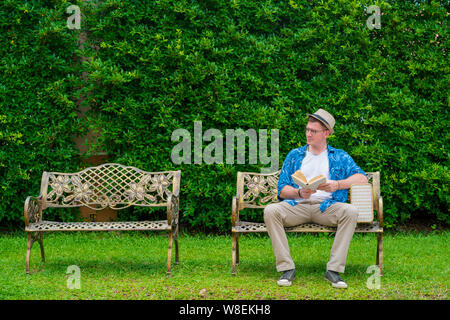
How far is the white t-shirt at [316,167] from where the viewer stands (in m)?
4.66

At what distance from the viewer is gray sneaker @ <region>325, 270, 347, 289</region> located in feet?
13.5

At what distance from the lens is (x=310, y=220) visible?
4.61m

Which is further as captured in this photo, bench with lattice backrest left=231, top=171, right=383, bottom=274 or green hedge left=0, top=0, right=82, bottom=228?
green hedge left=0, top=0, right=82, bottom=228

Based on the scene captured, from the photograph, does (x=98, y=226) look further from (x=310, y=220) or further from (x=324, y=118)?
(x=324, y=118)

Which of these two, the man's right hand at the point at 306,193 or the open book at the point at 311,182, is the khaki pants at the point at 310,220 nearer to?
the man's right hand at the point at 306,193

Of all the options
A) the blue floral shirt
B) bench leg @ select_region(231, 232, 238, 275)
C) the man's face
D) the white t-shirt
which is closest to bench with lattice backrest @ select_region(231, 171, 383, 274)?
bench leg @ select_region(231, 232, 238, 275)

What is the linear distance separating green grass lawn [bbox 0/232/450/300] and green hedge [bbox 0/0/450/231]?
0.61 meters

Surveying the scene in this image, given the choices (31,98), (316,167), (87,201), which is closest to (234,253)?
(316,167)

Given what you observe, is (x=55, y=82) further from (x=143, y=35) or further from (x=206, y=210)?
(x=206, y=210)

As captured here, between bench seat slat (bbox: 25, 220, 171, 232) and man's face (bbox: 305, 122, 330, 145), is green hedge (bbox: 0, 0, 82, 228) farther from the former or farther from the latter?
man's face (bbox: 305, 122, 330, 145)

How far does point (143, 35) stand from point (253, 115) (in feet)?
5.64

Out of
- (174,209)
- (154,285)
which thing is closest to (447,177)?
(174,209)

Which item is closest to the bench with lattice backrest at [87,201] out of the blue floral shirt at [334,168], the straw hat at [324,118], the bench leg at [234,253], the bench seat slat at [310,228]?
the bench leg at [234,253]

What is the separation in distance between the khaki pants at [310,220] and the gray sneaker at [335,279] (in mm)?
41
